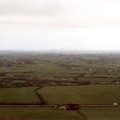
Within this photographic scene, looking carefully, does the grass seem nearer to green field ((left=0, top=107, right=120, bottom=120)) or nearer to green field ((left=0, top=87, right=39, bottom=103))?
green field ((left=0, top=107, right=120, bottom=120))

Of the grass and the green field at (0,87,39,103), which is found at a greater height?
the green field at (0,87,39,103)

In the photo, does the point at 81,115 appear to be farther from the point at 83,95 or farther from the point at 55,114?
the point at 83,95

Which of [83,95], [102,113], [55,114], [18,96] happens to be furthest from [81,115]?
[18,96]

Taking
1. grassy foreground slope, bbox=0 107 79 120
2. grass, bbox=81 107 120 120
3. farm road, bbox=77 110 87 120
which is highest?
grassy foreground slope, bbox=0 107 79 120

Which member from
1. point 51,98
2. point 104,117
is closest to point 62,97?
point 51,98

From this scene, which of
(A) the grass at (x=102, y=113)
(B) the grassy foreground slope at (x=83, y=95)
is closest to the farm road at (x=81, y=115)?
(A) the grass at (x=102, y=113)

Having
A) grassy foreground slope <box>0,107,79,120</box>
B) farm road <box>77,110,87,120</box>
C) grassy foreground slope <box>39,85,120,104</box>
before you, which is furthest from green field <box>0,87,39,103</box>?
farm road <box>77,110,87,120</box>
